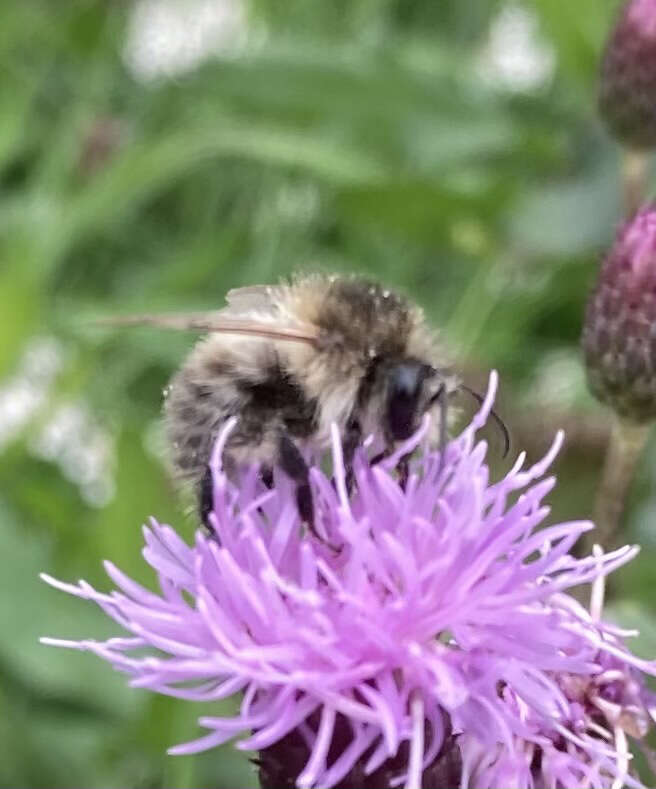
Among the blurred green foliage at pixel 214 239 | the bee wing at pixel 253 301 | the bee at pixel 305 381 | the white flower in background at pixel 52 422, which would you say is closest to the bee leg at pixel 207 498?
the bee at pixel 305 381

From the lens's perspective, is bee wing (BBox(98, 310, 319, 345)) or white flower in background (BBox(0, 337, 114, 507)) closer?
bee wing (BBox(98, 310, 319, 345))

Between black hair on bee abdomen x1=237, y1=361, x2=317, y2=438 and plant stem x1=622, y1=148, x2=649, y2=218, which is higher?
plant stem x1=622, y1=148, x2=649, y2=218

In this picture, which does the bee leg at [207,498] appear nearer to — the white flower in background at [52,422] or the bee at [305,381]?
the bee at [305,381]

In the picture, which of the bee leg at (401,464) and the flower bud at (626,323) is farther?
the flower bud at (626,323)

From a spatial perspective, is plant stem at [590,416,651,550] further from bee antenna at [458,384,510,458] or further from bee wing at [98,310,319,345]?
bee wing at [98,310,319,345]

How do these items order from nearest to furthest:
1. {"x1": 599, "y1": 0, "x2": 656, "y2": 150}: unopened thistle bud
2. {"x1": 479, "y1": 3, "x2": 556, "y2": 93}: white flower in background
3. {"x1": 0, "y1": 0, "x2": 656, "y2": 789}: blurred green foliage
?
{"x1": 599, "y1": 0, "x2": 656, "y2": 150}: unopened thistle bud
{"x1": 0, "y1": 0, "x2": 656, "y2": 789}: blurred green foliage
{"x1": 479, "y1": 3, "x2": 556, "y2": 93}: white flower in background

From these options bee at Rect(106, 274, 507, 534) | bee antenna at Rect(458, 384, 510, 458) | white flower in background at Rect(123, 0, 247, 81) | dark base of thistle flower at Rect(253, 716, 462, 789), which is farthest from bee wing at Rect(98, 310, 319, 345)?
white flower in background at Rect(123, 0, 247, 81)

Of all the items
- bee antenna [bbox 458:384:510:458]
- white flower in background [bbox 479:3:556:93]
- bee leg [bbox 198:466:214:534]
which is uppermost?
white flower in background [bbox 479:3:556:93]
